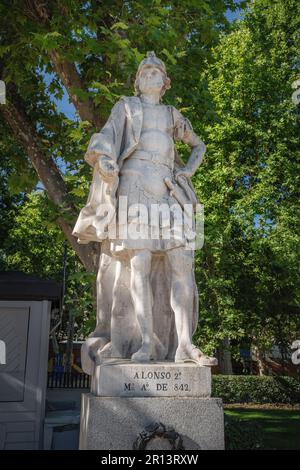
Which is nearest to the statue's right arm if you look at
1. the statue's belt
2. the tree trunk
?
the statue's belt

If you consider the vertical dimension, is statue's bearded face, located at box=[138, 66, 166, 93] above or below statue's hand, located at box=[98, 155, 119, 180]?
above

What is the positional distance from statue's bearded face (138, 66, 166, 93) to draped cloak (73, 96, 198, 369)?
1.10ft

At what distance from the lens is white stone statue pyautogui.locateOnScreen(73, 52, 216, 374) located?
14.4 feet

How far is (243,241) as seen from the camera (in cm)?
1850

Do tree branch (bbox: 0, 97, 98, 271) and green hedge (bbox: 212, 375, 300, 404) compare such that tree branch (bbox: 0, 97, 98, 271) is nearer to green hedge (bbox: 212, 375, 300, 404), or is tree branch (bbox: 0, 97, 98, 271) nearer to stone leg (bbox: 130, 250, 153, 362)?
stone leg (bbox: 130, 250, 153, 362)

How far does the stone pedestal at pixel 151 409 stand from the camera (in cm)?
379

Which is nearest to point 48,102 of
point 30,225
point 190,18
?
point 190,18

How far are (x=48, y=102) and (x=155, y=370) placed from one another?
904cm

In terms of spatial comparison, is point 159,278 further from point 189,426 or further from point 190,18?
point 190,18

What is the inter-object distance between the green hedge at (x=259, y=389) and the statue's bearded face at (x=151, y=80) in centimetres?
1666

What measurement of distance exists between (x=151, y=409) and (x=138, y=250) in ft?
Result: 4.42

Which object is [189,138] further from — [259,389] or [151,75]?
[259,389]

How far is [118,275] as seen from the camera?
15.1ft
